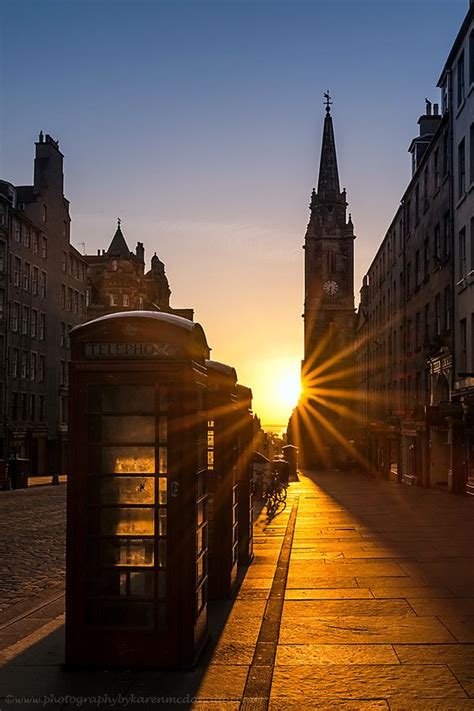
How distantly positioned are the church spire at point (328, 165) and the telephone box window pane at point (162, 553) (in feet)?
340

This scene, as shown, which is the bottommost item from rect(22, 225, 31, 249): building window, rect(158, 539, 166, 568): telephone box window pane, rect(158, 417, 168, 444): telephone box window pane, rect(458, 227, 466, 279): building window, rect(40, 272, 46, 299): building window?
rect(158, 539, 166, 568): telephone box window pane

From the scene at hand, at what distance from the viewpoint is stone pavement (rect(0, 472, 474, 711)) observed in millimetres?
6523

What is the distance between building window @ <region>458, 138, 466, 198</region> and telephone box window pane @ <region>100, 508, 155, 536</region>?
28.5 metres

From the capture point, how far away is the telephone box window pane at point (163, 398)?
24.3ft

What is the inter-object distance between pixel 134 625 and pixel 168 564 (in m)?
0.57

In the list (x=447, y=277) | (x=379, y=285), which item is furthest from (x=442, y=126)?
(x=379, y=285)

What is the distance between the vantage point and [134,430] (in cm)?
741

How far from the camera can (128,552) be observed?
7250 mm

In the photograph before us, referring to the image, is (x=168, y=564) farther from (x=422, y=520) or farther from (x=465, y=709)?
(x=422, y=520)

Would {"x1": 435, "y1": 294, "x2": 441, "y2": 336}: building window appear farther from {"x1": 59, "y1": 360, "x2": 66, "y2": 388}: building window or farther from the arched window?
the arched window

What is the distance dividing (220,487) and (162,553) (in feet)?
10.3

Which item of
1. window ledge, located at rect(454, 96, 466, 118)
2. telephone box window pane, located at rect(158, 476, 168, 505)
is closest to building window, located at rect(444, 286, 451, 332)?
window ledge, located at rect(454, 96, 466, 118)

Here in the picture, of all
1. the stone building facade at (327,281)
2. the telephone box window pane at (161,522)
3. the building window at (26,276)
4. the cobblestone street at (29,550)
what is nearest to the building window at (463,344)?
the cobblestone street at (29,550)

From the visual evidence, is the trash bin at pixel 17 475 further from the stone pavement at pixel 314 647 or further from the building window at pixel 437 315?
the stone pavement at pixel 314 647
